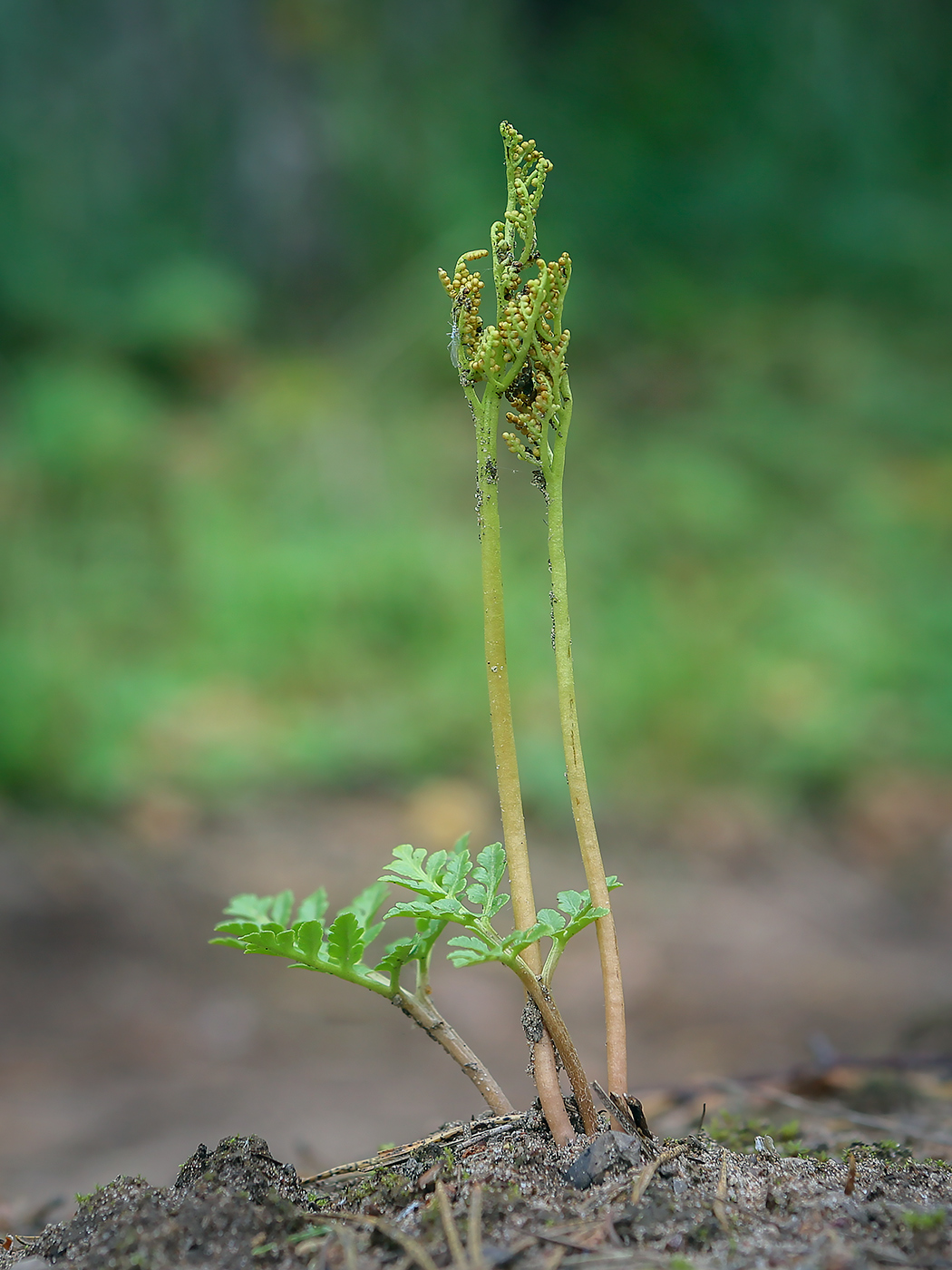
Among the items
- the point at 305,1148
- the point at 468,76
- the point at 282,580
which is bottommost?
the point at 305,1148

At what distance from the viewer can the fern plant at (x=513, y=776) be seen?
3.83ft

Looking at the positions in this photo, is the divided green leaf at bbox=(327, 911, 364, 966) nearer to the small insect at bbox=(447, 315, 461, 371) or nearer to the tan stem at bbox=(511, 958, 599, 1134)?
the tan stem at bbox=(511, 958, 599, 1134)

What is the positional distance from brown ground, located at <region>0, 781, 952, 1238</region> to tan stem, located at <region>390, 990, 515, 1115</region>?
2.89 feet

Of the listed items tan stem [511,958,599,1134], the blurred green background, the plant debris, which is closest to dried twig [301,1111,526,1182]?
the plant debris

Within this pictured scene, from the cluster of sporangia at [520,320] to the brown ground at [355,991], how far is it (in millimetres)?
1482

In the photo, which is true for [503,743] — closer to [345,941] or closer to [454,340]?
[345,941]

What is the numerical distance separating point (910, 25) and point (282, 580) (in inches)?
318

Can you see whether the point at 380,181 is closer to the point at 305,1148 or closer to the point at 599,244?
the point at 599,244

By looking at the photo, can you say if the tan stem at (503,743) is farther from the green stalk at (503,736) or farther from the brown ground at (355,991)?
the brown ground at (355,991)

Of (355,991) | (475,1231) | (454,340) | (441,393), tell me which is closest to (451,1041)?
(475,1231)

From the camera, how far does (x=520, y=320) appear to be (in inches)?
45.9

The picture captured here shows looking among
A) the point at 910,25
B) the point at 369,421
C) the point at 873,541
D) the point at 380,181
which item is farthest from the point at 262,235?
the point at 910,25

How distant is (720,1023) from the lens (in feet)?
10.8

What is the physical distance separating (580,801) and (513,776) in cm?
10
